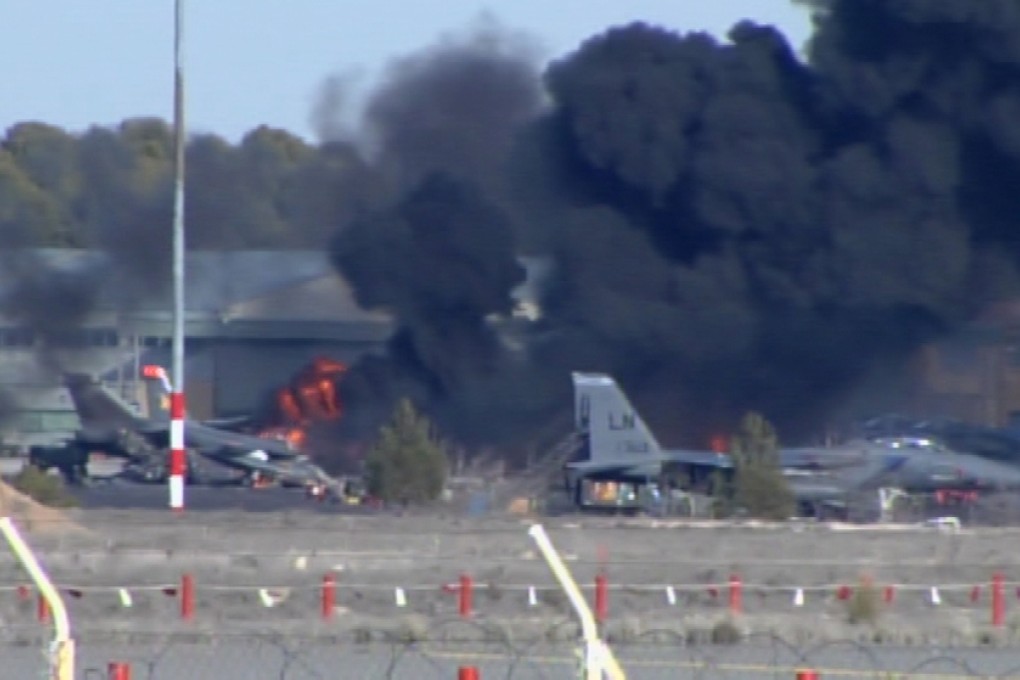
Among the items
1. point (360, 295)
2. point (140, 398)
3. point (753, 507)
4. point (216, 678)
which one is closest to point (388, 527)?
point (753, 507)

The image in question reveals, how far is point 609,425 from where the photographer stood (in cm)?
4006

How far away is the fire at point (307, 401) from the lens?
163 ft

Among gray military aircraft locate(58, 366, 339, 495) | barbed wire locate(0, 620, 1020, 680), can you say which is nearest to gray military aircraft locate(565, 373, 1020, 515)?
gray military aircraft locate(58, 366, 339, 495)

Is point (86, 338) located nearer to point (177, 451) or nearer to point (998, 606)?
point (177, 451)

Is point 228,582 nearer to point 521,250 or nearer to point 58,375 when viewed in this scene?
point 58,375

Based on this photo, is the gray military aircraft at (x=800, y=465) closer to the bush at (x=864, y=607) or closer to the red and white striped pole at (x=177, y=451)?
the red and white striped pole at (x=177, y=451)

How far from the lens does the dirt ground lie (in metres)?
18.7

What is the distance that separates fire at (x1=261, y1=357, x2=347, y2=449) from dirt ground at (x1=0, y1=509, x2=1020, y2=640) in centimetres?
2058

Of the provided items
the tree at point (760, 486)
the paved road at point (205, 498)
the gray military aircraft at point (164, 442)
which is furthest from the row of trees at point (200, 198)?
the tree at point (760, 486)

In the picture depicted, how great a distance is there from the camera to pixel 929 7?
51.7m

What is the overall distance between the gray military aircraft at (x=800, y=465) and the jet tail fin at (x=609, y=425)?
0.06 feet

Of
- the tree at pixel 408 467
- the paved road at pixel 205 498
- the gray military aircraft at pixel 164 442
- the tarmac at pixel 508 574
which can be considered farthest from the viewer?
the gray military aircraft at pixel 164 442

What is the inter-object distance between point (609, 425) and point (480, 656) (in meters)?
24.2

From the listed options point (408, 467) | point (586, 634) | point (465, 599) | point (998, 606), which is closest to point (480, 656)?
point (465, 599)
